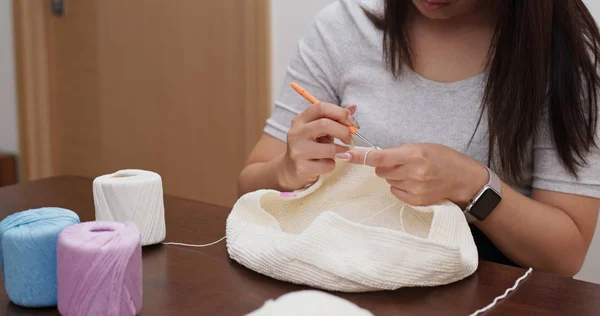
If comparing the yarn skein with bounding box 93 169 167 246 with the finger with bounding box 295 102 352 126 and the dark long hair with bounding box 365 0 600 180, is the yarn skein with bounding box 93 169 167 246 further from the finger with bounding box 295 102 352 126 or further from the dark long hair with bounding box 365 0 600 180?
the dark long hair with bounding box 365 0 600 180

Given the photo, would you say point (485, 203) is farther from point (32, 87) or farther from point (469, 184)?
point (32, 87)

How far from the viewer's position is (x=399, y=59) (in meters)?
1.15

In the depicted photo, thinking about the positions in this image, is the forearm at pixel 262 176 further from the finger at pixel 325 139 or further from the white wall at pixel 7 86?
the white wall at pixel 7 86

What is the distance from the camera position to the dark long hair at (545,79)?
1.02 m

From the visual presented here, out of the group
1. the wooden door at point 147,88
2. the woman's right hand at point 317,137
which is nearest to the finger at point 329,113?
the woman's right hand at point 317,137

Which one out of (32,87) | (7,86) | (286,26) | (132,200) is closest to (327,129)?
(132,200)

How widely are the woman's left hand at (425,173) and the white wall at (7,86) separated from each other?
7.38ft

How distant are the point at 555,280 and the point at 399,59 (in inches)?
20.4

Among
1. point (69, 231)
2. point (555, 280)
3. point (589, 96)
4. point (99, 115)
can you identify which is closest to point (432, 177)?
point (555, 280)

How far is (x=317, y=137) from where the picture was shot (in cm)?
92

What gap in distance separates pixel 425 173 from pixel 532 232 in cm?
22

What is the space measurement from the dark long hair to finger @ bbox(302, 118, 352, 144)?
0.29 meters

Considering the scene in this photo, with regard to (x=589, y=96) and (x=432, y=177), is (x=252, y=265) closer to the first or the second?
(x=432, y=177)

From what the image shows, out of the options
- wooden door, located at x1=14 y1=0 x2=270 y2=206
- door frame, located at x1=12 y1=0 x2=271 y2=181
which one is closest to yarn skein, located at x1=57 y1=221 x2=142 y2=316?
wooden door, located at x1=14 y1=0 x2=270 y2=206
